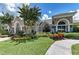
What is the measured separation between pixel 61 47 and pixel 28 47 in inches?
18.3

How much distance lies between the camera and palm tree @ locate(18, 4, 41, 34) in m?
3.47

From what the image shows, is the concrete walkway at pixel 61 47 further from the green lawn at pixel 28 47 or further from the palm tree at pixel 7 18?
the palm tree at pixel 7 18

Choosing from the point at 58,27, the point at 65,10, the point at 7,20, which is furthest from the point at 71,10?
the point at 7,20

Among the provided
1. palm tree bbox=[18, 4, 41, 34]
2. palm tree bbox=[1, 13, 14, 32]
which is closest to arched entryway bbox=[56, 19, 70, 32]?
palm tree bbox=[18, 4, 41, 34]

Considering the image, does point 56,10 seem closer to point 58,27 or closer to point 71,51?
point 58,27

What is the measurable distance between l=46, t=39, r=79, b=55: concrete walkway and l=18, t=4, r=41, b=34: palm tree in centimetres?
45

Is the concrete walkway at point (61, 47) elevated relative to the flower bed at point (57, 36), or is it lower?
lower

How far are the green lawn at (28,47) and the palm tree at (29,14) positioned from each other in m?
0.27

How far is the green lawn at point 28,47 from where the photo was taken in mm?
3396

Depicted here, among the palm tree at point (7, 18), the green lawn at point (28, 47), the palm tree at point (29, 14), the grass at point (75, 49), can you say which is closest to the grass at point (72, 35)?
the grass at point (75, 49)

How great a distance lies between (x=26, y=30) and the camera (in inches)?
138

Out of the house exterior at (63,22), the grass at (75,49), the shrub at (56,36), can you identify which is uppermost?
the house exterior at (63,22)

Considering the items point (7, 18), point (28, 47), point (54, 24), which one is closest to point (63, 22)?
point (54, 24)

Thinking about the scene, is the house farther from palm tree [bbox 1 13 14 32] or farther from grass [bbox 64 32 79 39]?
palm tree [bbox 1 13 14 32]
